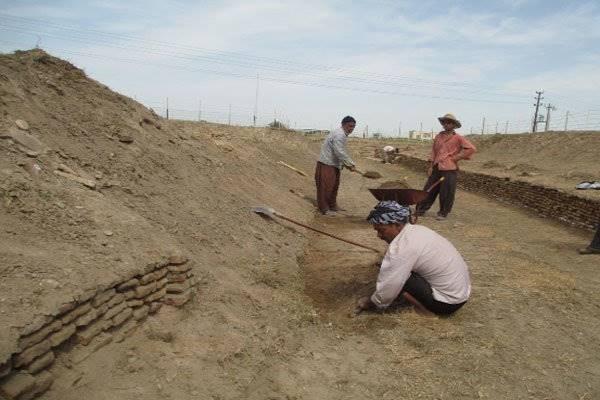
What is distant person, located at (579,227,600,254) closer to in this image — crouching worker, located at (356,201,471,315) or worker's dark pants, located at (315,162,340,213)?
crouching worker, located at (356,201,471,315)

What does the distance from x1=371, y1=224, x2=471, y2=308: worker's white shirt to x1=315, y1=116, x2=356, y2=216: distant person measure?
4.41 metres

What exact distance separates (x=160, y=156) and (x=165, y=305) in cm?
306

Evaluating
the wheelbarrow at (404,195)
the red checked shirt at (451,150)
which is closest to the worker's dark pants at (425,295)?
the wheelbarrow at (404,195)

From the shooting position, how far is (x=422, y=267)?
3758mm

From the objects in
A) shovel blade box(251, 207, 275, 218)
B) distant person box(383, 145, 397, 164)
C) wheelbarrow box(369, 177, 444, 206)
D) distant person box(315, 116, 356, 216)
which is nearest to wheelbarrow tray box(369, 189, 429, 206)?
wheelbarrow box(369, 177, 444, 206)

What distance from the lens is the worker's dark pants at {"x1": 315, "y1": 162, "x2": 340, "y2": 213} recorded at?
8.45 m

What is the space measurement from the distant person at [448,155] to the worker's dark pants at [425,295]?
4.17 metres

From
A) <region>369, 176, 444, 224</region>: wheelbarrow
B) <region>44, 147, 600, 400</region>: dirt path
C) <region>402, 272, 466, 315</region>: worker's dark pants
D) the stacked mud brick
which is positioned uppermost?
<region>369, 176, 444, 224</region>: wheelbarrow

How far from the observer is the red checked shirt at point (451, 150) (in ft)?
25.4

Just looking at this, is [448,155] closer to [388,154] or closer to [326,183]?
[326,183]

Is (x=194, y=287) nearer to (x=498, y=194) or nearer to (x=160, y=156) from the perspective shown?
(x=160, y=156)

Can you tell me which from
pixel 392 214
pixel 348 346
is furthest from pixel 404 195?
pixel 348 346

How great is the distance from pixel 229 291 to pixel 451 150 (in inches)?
203

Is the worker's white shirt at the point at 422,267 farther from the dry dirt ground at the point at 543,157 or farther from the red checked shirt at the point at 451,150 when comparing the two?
the dry dirt ground at the point at 543,157
